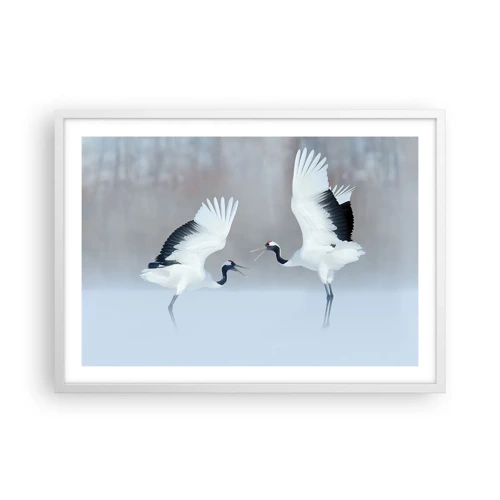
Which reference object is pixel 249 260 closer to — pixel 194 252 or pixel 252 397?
pixel 194 252

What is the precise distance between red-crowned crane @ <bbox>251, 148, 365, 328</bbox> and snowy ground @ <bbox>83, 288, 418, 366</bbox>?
0.17ft

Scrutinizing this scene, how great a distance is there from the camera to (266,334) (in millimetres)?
1267

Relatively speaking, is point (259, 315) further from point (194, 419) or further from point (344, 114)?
point (344, 114)

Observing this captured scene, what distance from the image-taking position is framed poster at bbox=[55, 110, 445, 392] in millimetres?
1263

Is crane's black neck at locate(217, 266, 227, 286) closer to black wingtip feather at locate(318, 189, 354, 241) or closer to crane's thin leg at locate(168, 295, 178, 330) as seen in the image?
crane's thin leg at locate(168, 295, 178, 330)

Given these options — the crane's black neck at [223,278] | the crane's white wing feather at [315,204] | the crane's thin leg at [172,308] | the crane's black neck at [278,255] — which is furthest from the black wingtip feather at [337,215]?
the crane's thin leg at [172,308]

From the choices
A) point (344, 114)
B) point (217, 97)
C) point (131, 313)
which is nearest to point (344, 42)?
point (344, 114)

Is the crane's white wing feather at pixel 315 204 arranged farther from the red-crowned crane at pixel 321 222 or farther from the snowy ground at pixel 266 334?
the snowy ground at pixel 266 334

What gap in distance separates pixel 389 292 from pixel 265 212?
0.32m

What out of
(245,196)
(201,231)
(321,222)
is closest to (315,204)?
(321,222)

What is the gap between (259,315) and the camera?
1.27 m

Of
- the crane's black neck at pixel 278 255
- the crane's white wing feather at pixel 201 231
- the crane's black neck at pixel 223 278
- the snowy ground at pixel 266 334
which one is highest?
the crane's white wing feather at pixel 201 231

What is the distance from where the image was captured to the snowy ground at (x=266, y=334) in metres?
1.26
